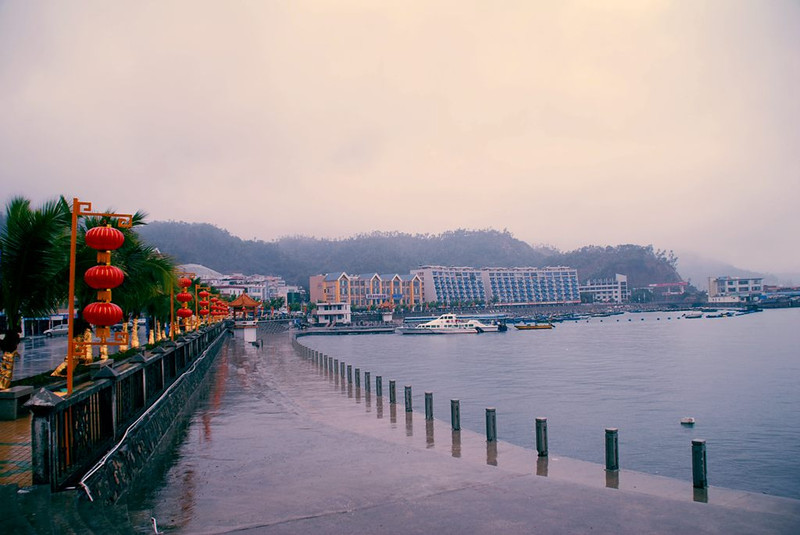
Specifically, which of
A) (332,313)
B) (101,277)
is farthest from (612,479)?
(332,313)

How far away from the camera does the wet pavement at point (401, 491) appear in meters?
7.75

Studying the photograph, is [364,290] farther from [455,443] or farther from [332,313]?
[455,443]

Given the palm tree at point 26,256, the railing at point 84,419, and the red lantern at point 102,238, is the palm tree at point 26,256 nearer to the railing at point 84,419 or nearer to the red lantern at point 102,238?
the railing at point 84,419

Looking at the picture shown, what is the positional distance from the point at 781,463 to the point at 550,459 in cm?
946

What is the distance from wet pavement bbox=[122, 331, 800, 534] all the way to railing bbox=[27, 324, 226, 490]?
1003 millimetres

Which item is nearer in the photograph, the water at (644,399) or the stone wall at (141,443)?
the stone wall at (141,443)

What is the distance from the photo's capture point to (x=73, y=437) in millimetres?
7664

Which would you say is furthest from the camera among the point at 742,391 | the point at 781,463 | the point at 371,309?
the point at 371,309

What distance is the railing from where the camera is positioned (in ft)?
22.3

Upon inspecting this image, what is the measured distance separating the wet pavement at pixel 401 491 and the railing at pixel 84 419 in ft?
3.29

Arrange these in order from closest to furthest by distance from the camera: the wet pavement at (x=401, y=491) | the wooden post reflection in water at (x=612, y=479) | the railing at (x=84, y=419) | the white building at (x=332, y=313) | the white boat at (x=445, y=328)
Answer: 1. the railing at (x=84, y=419)
2. the wet pavement at (x=401, y=491)
3. the wooden post reflection in water at (x=612, y=479)
4. the white boat at (x=445, y=328)
5. the white building at (x=332, y=313)

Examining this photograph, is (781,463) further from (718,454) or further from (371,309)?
(371,309)

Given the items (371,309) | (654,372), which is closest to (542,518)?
(654,372)

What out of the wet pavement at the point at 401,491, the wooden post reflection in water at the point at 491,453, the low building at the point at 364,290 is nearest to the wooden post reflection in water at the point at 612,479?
the wet pavement at the point at 401,491
